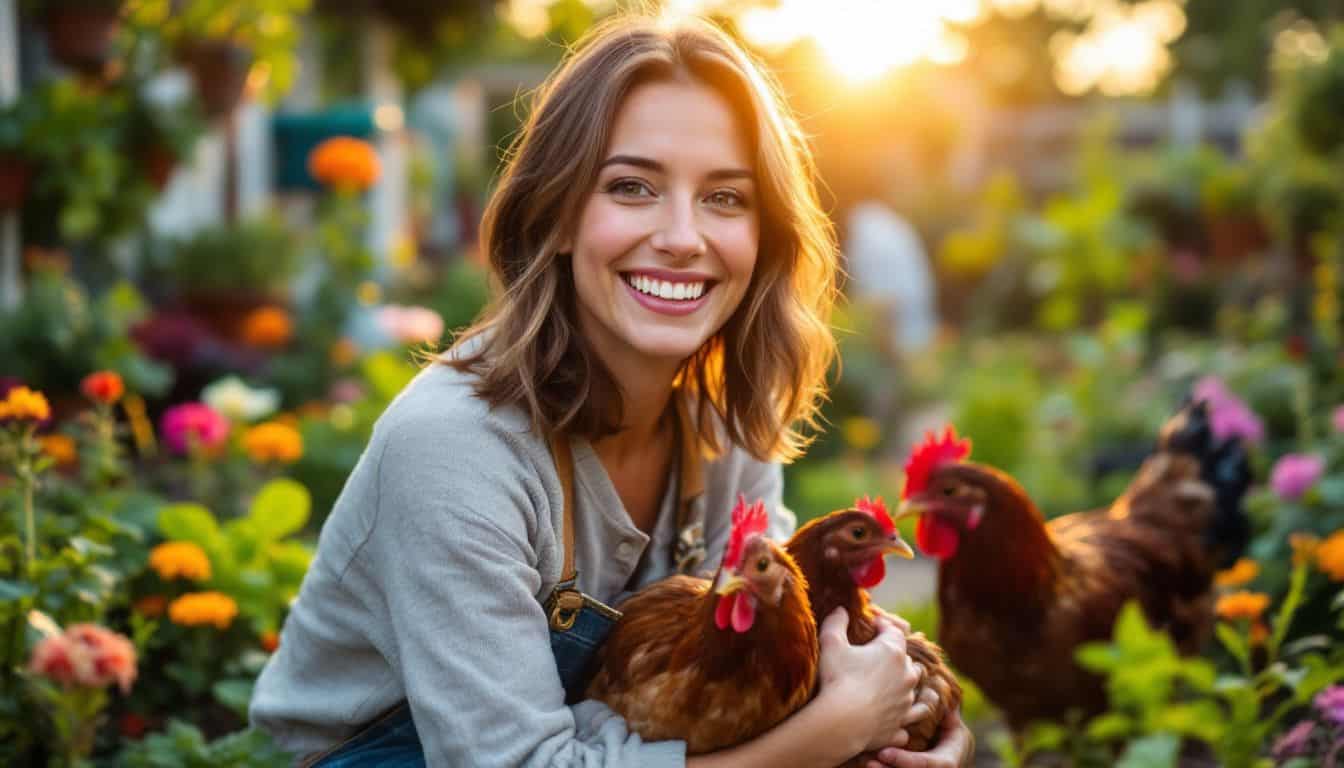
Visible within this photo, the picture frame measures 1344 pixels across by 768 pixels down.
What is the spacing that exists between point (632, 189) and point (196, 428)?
2100mm

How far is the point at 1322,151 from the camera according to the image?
6727 mm

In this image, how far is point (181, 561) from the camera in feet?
8.52

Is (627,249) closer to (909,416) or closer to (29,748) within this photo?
(29,748)

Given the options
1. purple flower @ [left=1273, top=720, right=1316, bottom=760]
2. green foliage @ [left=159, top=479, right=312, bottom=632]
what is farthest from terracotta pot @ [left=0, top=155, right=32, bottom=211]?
purple flower @ [left=1273, top=720, right=1316, bottom=760]

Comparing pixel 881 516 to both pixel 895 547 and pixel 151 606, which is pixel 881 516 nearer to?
pixel 895 547

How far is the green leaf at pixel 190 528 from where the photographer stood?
2.74 meters

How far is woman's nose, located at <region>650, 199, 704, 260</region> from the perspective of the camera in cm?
207

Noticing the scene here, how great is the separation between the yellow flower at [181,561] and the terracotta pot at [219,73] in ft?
12.2

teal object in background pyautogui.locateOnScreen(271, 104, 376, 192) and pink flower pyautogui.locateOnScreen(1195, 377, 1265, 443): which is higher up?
teal object in background pyautogui.locateOnScreen(271, 104, 376, 192)

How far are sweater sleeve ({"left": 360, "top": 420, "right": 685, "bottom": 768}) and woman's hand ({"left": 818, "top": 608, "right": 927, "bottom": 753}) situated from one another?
9.7 inches

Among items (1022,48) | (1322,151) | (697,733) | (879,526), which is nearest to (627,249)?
(879,526)

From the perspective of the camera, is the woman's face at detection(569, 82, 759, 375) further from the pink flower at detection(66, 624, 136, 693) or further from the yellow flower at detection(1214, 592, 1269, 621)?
the yellow flower at detection(1214, 592, 1269, 621)

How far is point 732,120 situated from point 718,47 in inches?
4.6

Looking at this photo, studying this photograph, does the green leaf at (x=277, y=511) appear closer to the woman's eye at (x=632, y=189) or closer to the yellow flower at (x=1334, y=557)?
the woman's eye at (x=632, y=189)
